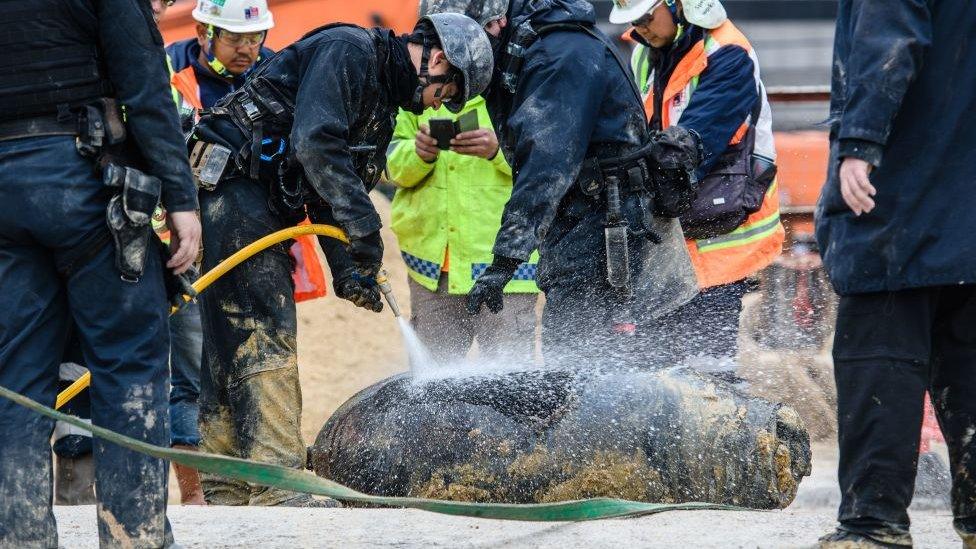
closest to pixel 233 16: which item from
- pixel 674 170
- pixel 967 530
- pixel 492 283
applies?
pixel 492 283

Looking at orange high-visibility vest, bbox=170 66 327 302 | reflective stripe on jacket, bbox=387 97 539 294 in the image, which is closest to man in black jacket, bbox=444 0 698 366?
reflective stripe on jacket, bbox=387 97 539 294

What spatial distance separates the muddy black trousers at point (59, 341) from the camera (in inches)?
137

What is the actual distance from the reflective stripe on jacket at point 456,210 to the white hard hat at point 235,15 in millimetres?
884

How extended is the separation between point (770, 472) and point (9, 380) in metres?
2.51

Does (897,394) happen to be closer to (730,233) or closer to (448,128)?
(730,233)

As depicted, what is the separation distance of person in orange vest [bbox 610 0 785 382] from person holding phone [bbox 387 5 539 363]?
77 cm

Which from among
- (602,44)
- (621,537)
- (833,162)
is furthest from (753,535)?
(602,44)

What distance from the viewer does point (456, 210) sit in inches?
241

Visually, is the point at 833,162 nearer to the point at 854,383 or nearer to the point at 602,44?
the point at 854,383

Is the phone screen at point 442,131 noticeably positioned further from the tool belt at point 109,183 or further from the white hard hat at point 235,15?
the tool belt at point 109,183

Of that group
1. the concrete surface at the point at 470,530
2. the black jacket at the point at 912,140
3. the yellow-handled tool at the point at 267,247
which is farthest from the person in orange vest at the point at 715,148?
the black jacket at the point at 912,140

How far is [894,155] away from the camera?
3555 mm

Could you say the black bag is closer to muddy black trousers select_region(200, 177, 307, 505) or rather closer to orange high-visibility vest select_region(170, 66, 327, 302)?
orange high-visibility vest select_region(170, 66, 327, 302)

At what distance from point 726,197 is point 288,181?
1.84 m
